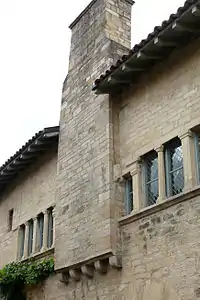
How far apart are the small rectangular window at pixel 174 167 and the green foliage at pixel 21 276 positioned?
364 centimetres

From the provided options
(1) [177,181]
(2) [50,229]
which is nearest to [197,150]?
(1) [177,181]

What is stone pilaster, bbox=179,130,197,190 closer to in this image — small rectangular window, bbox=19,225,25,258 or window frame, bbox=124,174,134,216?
window frame, bbox=124,174,134,216

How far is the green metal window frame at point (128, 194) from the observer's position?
31.4 ft

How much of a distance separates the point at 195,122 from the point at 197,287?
261 centimetres

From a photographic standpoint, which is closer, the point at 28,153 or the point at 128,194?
the point at 128,194

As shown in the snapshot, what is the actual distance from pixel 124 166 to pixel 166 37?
2544mm

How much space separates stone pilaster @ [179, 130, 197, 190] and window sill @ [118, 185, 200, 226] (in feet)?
0.50

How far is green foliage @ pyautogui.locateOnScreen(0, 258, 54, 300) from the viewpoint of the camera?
36.6ft

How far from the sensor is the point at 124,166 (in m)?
9.83

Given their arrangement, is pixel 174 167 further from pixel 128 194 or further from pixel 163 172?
pixel 128 194

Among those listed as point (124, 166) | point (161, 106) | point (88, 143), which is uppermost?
point (161, 106)

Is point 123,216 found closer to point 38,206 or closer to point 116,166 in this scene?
point 116,166

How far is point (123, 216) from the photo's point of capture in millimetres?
9477

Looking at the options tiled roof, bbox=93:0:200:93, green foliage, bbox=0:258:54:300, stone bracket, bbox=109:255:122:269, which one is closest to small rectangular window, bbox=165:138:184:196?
stone bracket, bbox=109:255:122:269
